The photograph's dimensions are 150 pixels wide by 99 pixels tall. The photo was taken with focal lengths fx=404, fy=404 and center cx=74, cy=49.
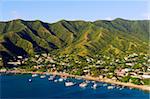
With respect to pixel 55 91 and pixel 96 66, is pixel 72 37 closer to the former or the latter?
pixel 96 66

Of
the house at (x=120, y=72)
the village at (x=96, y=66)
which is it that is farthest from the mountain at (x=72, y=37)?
the house at (x=120, y=72)

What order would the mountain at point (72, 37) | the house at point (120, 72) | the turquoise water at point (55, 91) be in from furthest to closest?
the mountain at point (72, 37) < the house at point (120, 72) < the turquoise water at point (55, 91)

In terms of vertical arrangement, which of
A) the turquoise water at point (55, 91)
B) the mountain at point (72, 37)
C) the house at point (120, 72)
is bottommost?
the turquoise water at point (55, 91)

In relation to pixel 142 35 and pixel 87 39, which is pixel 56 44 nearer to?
pixel 87 39

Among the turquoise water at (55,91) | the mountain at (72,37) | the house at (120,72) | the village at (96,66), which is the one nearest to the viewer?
the turquoise water at (55,91)

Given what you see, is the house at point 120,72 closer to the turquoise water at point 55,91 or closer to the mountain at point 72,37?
the turquoise water at point 55,91

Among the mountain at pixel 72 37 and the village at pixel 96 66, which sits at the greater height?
the mountain at pixel 72 37

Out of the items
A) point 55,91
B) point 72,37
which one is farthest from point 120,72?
point 72,37

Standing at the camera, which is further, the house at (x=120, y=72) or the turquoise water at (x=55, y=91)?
the house at (x=120, y=72)
